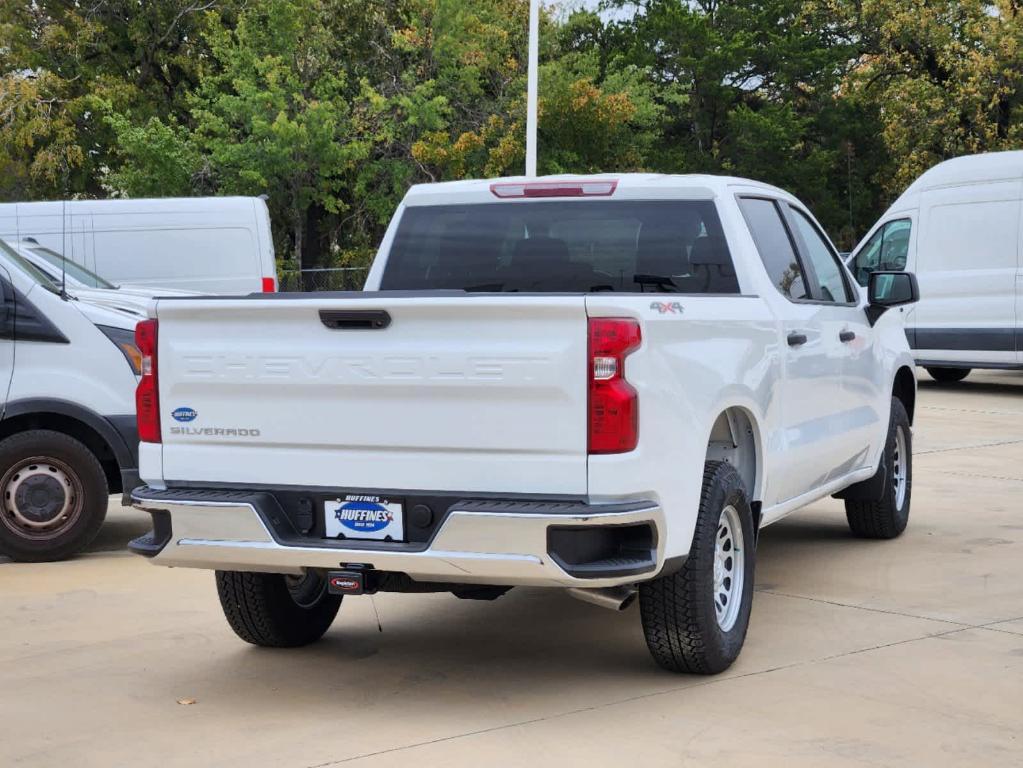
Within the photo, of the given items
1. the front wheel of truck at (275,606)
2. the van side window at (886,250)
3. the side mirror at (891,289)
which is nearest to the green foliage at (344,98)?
the van side window at (886,250)

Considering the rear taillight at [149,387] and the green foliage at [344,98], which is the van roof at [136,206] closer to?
the rear taillight at [149,387]

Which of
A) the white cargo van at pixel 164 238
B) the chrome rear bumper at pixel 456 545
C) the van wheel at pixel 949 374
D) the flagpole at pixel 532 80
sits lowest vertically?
the van wheel at pixel 949 374

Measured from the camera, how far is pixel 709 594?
5.82 m

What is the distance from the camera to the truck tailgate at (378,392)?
17.3 ft

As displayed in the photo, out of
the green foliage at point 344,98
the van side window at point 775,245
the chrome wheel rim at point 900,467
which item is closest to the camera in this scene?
the van side window at point 775,245

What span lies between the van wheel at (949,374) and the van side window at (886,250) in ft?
6.26

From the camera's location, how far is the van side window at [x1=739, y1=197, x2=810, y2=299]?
7.11 m

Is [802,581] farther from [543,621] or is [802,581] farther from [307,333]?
[307,333]

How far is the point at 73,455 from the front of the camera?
8.93m

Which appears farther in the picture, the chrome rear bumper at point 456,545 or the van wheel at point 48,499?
the van wheel at point 48,499

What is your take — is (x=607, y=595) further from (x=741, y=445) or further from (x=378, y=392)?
(x=741, y=445)

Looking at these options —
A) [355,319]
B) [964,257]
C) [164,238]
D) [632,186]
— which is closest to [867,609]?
[632,186]

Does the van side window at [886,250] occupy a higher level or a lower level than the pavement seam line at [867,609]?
higher

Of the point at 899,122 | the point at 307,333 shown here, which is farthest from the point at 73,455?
the point at 899,122
